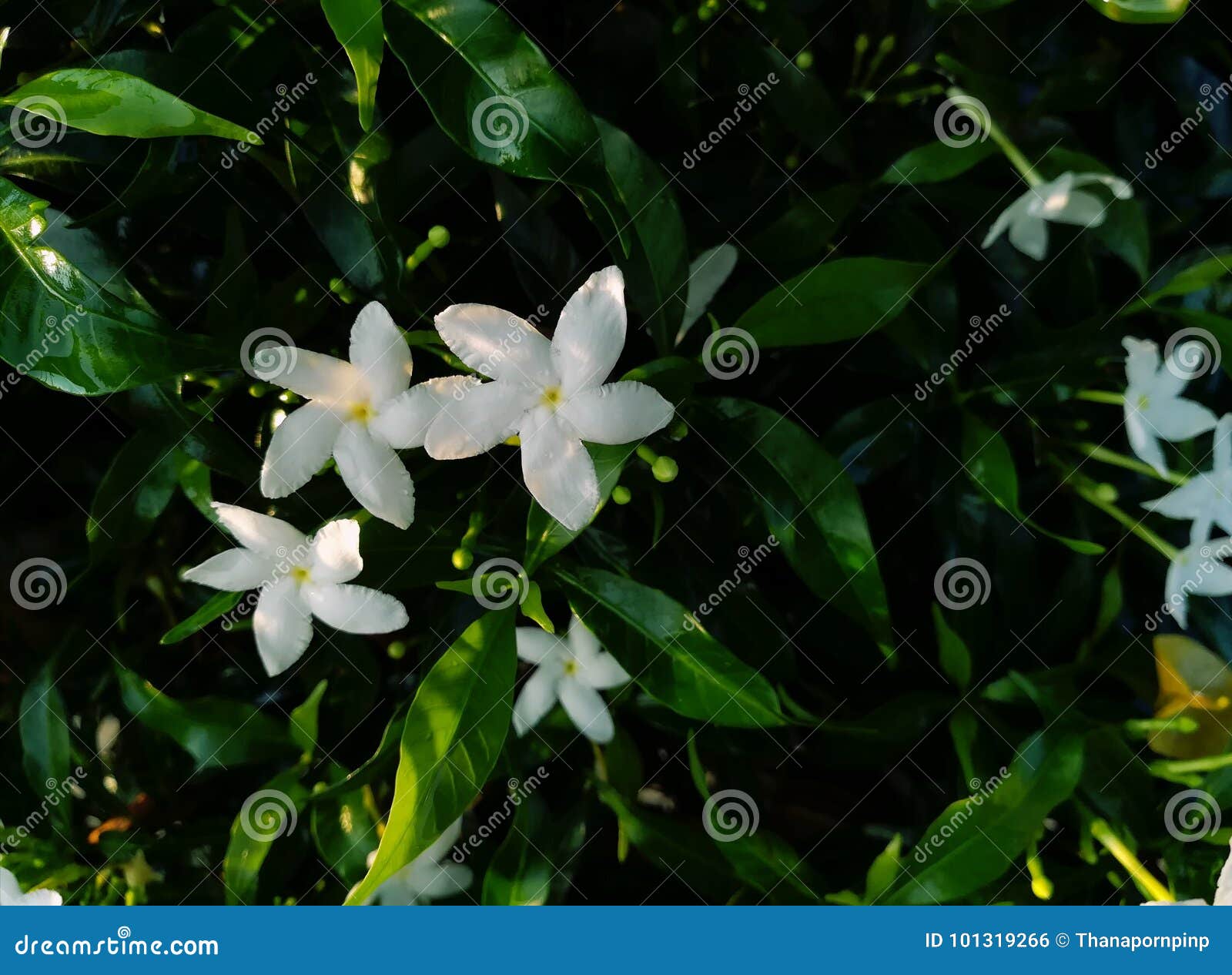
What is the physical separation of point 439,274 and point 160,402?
24cm

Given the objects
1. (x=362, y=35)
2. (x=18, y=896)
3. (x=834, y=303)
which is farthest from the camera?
(x=18, y=896)

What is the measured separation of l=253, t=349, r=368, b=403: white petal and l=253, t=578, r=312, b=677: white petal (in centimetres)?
16

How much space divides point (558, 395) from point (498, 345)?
5 centimetres

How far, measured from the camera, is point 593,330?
22.9 inches

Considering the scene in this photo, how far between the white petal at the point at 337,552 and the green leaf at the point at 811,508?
0.30 meters

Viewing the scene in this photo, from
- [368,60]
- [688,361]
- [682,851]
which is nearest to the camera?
[368,60]

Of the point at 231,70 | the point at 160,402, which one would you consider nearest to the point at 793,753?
the point at 160,402

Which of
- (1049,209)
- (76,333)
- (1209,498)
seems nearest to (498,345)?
(76,333)

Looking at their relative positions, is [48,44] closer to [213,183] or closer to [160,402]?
[213,183]

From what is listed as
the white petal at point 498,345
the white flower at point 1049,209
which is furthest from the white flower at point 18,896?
the white flower at point 1049,209

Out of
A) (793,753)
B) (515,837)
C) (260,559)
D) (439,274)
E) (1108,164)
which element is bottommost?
(515,837)

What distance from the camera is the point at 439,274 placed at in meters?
0.73

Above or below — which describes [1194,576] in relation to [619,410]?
above

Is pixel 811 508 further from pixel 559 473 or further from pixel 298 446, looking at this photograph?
pixel 298 446
